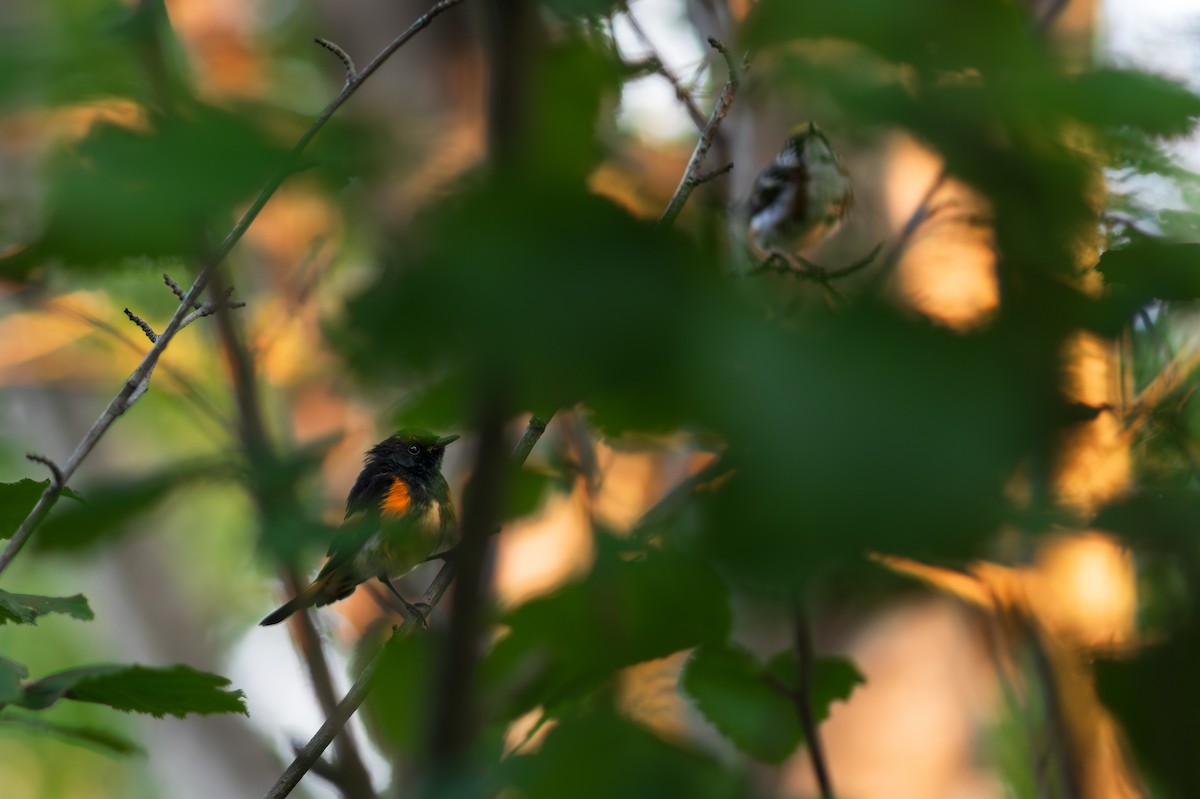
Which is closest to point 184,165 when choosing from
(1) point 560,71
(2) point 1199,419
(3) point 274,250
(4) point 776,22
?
(4) point 776,22

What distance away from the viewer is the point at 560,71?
78 cm

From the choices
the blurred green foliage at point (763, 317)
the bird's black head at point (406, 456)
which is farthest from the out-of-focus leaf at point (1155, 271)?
the bird's black head at point (406, 456)

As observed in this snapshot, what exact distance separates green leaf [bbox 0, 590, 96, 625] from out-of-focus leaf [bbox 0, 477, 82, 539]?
0.21 ft

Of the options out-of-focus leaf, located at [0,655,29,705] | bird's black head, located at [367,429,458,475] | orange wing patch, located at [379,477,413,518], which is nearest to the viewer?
out-of-focus leaf, located at [0,655,29,705]

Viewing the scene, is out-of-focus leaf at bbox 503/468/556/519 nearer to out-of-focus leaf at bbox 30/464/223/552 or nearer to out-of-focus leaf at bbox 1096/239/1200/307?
out-of-focus leaf at bbox 30/464/223/552

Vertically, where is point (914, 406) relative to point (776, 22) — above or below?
below

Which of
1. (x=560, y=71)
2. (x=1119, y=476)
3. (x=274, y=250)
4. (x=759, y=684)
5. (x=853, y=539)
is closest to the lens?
(x=853, y=539)

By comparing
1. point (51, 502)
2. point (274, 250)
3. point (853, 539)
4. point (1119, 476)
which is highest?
point (274, 250)

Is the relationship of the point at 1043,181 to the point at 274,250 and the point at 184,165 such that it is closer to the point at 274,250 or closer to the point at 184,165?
the point at 184,165

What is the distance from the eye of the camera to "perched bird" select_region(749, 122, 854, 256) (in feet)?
4.24

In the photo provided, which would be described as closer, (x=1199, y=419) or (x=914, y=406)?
(x=914, y=406)

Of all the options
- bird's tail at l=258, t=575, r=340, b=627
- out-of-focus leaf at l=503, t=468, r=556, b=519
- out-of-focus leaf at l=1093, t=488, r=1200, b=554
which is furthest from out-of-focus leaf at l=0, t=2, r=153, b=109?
bird's tail at l=258, t=575, r=340, b=627

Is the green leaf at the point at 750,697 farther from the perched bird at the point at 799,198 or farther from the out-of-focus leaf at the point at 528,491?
the perched bird at the point at 799,198

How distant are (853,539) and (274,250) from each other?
4.36 meters
